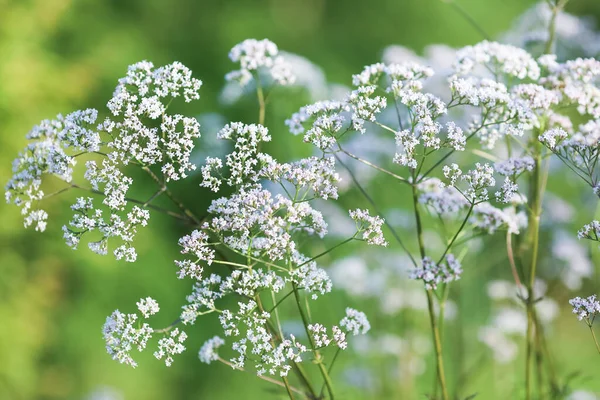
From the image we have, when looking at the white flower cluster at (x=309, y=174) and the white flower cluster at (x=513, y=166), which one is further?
the white flower cluster at (x=513, y=166)

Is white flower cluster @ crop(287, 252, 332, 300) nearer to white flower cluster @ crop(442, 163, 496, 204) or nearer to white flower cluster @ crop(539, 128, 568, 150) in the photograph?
white flower cluster @ crop(442, 163, 496, 204)

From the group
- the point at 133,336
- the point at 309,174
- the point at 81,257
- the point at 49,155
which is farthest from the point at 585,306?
the point at 81,257

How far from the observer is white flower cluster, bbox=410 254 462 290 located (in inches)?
50.6

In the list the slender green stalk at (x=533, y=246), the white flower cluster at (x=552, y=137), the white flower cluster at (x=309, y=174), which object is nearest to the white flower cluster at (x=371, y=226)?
the white flower cluster at (x=309, y=174)

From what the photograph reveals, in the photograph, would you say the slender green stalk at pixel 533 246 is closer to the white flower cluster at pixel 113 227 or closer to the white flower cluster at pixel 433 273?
the white flower cluster at pixel 433 273

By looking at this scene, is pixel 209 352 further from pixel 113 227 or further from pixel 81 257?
pixel 81 257

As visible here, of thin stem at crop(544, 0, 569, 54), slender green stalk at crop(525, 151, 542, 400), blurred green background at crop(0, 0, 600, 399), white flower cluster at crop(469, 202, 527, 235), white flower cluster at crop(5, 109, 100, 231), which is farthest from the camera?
blurred green background at crop(0, 0, 600, 399)

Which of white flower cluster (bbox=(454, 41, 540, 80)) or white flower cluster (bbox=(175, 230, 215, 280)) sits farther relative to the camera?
white flower cluster (bbox=(454, 41, 540, 80))

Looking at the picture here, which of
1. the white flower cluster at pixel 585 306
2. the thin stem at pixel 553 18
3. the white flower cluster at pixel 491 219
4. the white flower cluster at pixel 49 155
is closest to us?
the white flower cluster at pixel 585 306

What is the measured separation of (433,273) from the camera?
1.30m

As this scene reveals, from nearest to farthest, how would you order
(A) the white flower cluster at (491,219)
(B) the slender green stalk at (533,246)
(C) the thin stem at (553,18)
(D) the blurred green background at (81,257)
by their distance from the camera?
(A) the white flower cluster at (491,219), (B) the slender green stalk at (533,246), (C) the thin stem at (553,18), (D) the blurred green background at (81,257)

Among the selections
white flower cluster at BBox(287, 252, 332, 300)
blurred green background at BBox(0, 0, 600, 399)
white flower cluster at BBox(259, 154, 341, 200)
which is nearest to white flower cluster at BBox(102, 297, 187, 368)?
white flower cluster at BBox(287, 252, 332, 300)

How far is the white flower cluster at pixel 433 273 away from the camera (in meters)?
1.29

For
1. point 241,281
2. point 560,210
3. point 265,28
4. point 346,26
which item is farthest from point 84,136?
point 346,26
